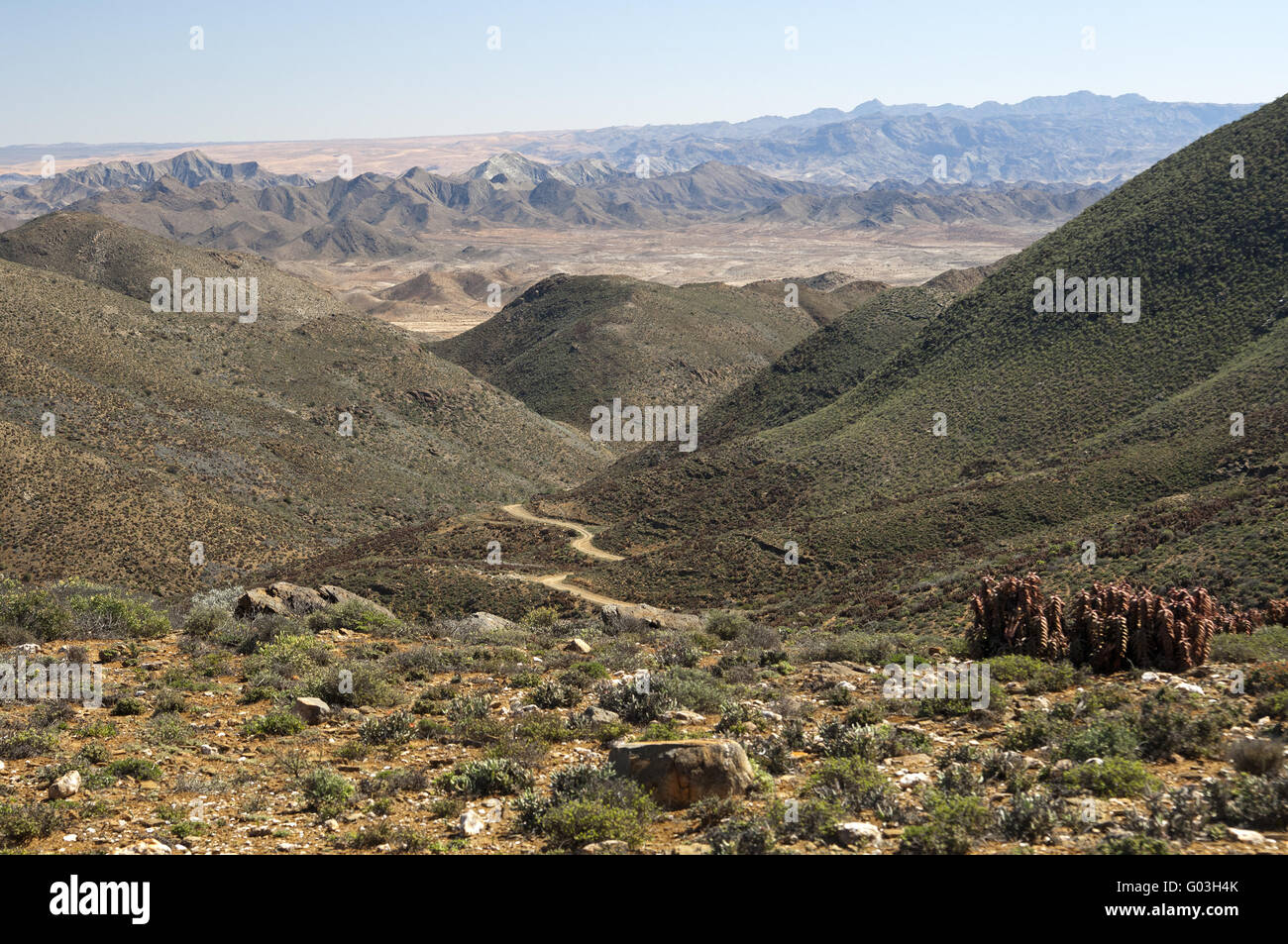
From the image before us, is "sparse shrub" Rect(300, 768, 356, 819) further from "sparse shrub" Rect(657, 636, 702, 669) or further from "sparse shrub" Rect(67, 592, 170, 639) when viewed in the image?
"sparse shrub" Rect(67, 592, 170, 639)

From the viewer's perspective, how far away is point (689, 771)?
10422mm

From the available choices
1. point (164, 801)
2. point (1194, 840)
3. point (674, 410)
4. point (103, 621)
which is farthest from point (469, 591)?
point (674, 410)

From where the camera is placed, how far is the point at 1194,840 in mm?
8492

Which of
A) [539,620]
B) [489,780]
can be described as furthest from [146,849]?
[539,620]

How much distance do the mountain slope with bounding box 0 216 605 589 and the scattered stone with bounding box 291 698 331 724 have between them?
34.5 meters

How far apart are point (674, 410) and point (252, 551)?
51226 mm

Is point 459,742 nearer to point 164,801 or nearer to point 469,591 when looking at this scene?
point 164,801

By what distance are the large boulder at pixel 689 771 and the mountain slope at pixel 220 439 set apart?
4057 centimetres

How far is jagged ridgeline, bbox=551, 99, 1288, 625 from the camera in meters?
31.5

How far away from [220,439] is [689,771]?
2350 inches

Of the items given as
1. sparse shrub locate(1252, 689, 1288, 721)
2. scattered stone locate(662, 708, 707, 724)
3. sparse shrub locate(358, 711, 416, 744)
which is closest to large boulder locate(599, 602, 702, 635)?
scattered stone locate(662, 708, 707, 724)

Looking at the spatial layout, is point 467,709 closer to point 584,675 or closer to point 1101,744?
point 584,675

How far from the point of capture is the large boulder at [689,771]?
34.1 ft

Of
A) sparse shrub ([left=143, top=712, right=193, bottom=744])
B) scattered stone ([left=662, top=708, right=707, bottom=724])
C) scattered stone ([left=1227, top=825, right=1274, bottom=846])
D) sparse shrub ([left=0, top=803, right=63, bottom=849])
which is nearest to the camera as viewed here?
scattered stone ([left=1227, top=825, right=1274, bottom=846])
